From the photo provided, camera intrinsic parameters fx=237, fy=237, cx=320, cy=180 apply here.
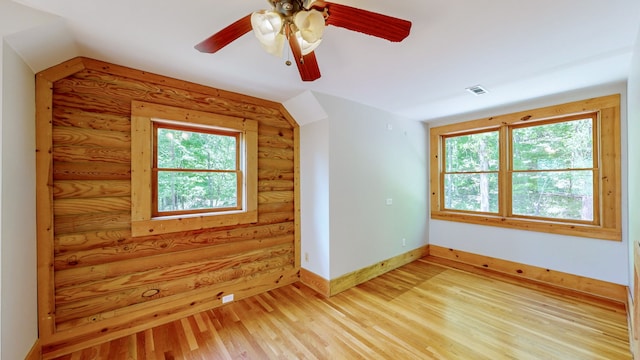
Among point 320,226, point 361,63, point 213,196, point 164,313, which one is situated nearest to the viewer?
point 361,63

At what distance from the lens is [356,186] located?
3.15 meters

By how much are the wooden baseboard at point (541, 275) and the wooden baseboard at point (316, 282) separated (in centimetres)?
229

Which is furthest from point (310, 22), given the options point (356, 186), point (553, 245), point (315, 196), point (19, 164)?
point (553, 245)

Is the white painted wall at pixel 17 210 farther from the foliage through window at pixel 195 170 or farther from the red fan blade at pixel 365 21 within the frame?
the red fan blade at pixel 365 21

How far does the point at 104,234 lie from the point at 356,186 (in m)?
2.62

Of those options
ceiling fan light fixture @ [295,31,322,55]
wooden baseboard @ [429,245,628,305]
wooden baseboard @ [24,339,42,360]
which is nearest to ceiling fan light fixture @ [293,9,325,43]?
ceiling fan light fixture @ [295,31,322,55]

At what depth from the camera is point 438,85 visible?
2.58 meters

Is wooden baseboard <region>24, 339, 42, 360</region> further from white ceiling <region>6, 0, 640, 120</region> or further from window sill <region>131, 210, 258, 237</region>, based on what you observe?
white ceiling <region>6, 0, 640, 120</region>

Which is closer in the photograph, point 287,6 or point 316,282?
point 287,6

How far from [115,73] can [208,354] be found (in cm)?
252

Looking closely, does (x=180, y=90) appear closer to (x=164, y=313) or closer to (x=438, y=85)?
(x=164, y=313)

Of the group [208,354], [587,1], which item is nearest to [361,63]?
[587,1]

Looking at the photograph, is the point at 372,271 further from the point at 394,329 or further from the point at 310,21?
the point at 310,21

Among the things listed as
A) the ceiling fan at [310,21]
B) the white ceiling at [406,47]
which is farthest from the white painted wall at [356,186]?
the ceiling fan at [310,21]
